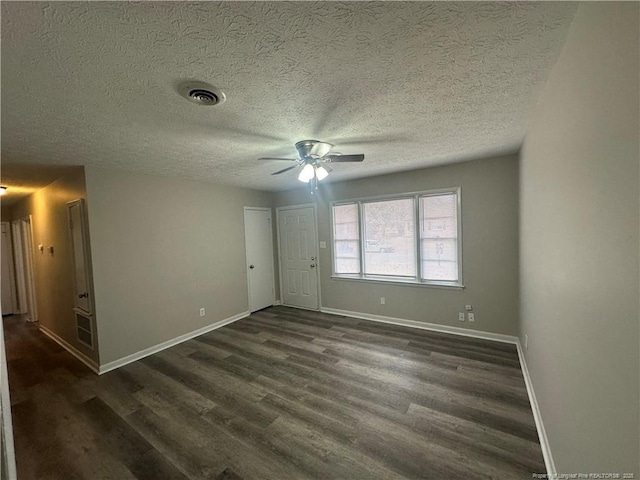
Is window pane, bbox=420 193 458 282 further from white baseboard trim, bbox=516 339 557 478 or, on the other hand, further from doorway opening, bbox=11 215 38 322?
doorway opening, bbox=11 215 38 322

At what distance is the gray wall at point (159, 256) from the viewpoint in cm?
302

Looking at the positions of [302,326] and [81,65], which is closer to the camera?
[81,65]

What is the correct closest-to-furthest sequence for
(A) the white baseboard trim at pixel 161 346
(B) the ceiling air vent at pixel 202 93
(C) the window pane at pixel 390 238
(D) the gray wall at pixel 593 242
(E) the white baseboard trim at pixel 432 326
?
(D) the gray wall at pixel 593 242 → (B) the ceiling air vent at pixel 202 93 → (A) the white baseboard trim at pixel 161 346 → (E) the white baseboard trim at pixel 432 326 → (C) the window pane at pixel 390 238

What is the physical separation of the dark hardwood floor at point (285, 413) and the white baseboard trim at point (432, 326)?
0.15 metres

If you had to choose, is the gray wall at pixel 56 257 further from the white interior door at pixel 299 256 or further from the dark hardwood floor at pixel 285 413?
the white interior door at pixel 299 256

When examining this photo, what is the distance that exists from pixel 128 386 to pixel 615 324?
3682 mm

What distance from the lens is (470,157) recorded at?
320 centimetres

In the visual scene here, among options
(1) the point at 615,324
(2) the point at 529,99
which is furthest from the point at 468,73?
(1) the point at 615,324

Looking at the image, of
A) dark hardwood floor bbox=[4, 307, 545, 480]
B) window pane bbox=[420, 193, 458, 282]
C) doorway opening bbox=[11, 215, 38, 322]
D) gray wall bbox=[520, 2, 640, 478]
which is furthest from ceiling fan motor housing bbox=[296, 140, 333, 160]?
doorway opening bbox=[11, 215, 38, 322]

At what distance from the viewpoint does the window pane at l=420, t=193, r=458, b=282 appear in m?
3.57

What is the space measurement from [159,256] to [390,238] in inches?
132

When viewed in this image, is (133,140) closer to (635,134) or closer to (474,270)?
(635,134)

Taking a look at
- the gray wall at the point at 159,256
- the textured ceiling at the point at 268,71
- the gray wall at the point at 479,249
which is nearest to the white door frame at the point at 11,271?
the gray wall at the point at 159,256

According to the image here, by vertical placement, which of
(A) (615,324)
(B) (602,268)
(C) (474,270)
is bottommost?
(C) (474,270)
